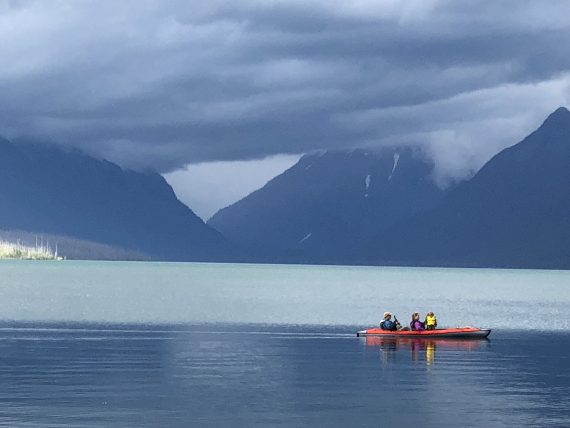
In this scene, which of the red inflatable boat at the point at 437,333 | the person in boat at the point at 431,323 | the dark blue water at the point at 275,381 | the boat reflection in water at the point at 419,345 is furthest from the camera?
the person in boat at the point at 431,323

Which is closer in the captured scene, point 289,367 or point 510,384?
point 510,384

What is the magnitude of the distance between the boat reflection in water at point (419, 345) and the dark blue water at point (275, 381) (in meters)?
0.18

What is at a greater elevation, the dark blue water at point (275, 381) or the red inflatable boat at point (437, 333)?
the red inflatable boat at point (437, 333)

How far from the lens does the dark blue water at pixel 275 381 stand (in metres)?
60.5

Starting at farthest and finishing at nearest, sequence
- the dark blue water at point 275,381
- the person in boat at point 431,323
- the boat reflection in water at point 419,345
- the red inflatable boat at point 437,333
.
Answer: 1. the person in boat at point 431,323
2. the red inflatable boat at point 437,333
3. the boat reflection in water at point 419,345
4. the dark blue water at point 275,381

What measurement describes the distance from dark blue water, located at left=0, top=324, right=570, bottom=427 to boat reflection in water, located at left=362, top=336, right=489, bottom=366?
0.58ft

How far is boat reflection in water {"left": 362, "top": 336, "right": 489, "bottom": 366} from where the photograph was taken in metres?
97.7

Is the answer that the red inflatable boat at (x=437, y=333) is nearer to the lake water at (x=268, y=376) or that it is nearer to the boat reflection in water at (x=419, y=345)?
the boat reflection in water at (x=419, y=345)

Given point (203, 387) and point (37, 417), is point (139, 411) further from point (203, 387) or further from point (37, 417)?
point (203, 387)

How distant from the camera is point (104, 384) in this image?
Result: 2857 inches

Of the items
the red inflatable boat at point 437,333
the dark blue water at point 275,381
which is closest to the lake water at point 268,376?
the dark blue water at point 275,381

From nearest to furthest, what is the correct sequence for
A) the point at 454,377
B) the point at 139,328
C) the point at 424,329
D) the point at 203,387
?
the point at 203,387
the point at 454,377
the point at 424,329
the point at 139,328

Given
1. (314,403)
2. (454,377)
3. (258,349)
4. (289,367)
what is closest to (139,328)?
(258,349)

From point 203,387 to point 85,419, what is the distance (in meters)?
14.4
